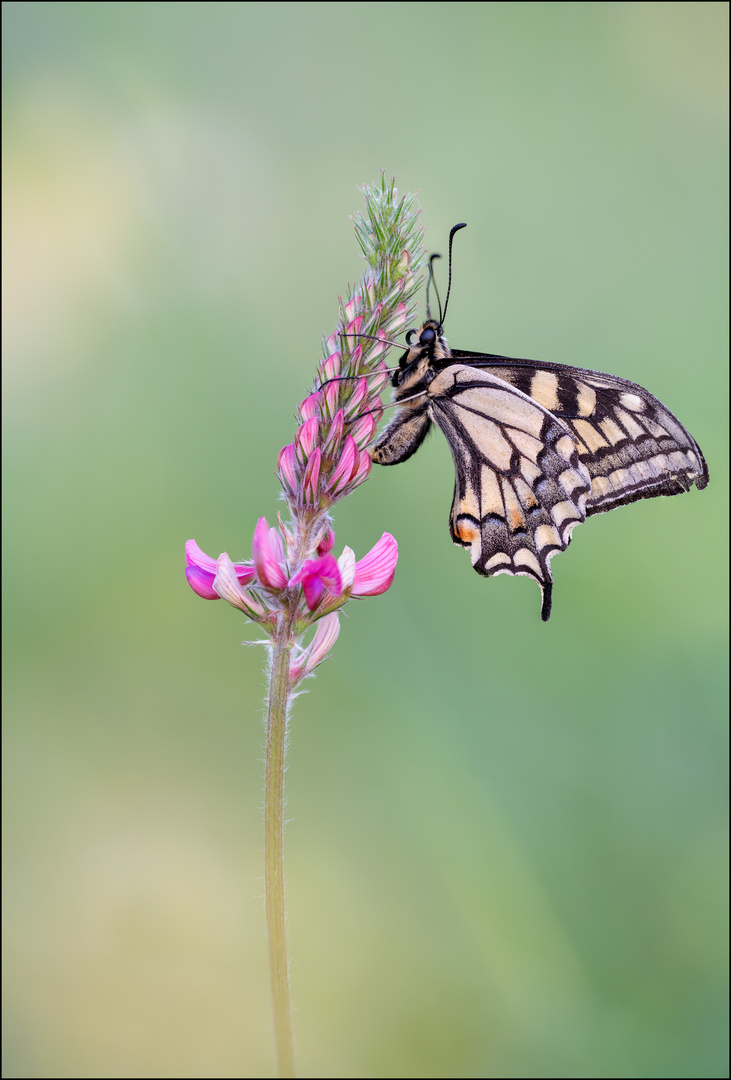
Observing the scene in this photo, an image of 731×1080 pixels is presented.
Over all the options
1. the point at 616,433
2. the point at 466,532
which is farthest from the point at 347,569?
the point at 616,433

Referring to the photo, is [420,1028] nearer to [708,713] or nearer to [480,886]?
[480,886]

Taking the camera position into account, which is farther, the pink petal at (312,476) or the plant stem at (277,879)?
the pink petal at (312,476)

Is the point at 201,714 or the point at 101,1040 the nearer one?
the point at 101,1040

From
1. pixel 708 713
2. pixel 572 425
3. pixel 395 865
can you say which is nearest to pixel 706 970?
pixel 708 713

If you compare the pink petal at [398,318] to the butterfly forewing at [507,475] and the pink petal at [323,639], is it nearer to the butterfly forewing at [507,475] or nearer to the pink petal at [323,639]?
the pink petal at [323,639]

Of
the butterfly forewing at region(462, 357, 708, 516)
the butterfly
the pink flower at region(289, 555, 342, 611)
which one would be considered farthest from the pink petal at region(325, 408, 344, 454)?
the butterfly forewing at region(462, 357, 708, 516)

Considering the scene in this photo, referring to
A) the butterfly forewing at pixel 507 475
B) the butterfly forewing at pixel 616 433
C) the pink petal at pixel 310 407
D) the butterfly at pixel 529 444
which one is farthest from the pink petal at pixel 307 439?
the butterfly forewing at pixel 616 433

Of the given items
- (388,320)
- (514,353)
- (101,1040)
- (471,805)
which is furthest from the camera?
(514,353)
